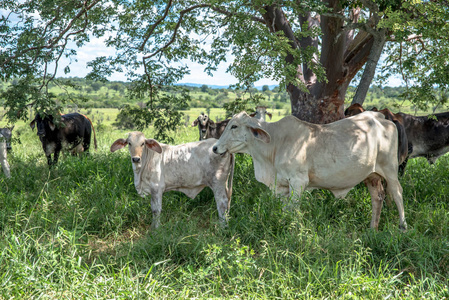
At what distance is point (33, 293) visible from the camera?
3316 millimetres

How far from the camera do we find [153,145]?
Result: 5.21 m

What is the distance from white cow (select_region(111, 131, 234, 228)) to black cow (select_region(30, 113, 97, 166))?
3.36 meters

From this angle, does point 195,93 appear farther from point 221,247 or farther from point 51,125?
point 221,247

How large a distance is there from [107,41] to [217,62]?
2.47m

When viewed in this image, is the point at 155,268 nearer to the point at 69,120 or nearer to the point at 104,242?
the point at 104,242

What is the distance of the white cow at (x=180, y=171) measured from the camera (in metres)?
5.26

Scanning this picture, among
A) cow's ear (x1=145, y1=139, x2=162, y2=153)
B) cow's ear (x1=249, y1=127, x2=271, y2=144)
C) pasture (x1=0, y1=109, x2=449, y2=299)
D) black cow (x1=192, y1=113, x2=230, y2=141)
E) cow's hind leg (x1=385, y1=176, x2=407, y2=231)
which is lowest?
pasture (x1=0, y1=109, x2=449, y2=299)

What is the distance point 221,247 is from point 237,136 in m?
1.62

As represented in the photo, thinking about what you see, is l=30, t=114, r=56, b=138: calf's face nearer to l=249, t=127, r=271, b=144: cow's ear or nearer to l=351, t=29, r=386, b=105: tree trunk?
l=249, t=127, r=271, b=144: cow's ear

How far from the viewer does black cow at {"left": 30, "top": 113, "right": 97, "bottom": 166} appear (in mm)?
8117

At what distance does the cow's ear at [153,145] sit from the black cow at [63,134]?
3.42 metres

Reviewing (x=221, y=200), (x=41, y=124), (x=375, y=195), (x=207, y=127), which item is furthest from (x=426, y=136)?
(x=41, y=124)

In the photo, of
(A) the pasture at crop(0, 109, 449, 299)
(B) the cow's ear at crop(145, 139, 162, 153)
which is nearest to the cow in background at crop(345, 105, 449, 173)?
(A) the pasture at crop(0, 109, 449, 299)

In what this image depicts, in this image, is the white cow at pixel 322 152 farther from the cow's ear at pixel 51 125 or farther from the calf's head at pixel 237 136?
the cow's ear at pixel 51 125
